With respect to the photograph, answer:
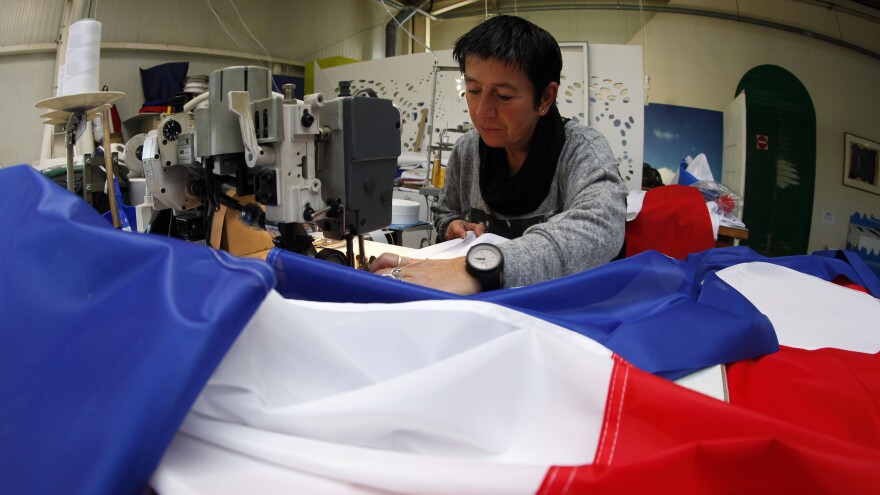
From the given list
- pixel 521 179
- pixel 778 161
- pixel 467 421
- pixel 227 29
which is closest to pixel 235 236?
pixel 521 179

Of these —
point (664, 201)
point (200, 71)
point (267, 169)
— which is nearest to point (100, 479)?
point (267, 169)

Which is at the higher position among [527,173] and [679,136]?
[679,136]

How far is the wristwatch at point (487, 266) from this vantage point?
104 cm

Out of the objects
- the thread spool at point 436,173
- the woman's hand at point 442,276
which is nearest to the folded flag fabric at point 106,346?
the woman's hand at point 442,276

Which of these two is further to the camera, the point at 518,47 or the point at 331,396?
the point at 518,47

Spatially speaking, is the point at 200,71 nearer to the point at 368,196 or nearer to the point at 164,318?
the point at 368,196

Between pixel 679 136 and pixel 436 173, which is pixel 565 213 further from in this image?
pixel 679 136

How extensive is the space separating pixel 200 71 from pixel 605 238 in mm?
6227

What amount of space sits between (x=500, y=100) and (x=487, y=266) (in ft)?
2.29

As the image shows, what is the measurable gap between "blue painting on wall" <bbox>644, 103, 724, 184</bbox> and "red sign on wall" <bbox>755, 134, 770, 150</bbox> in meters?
0.48

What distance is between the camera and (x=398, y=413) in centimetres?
52

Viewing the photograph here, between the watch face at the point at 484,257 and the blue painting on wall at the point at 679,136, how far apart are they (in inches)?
223

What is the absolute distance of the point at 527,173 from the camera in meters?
1.69

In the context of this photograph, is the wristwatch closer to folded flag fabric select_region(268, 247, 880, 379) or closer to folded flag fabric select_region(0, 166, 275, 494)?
folded flag fabric select_region(268, 247, 880, 379)
